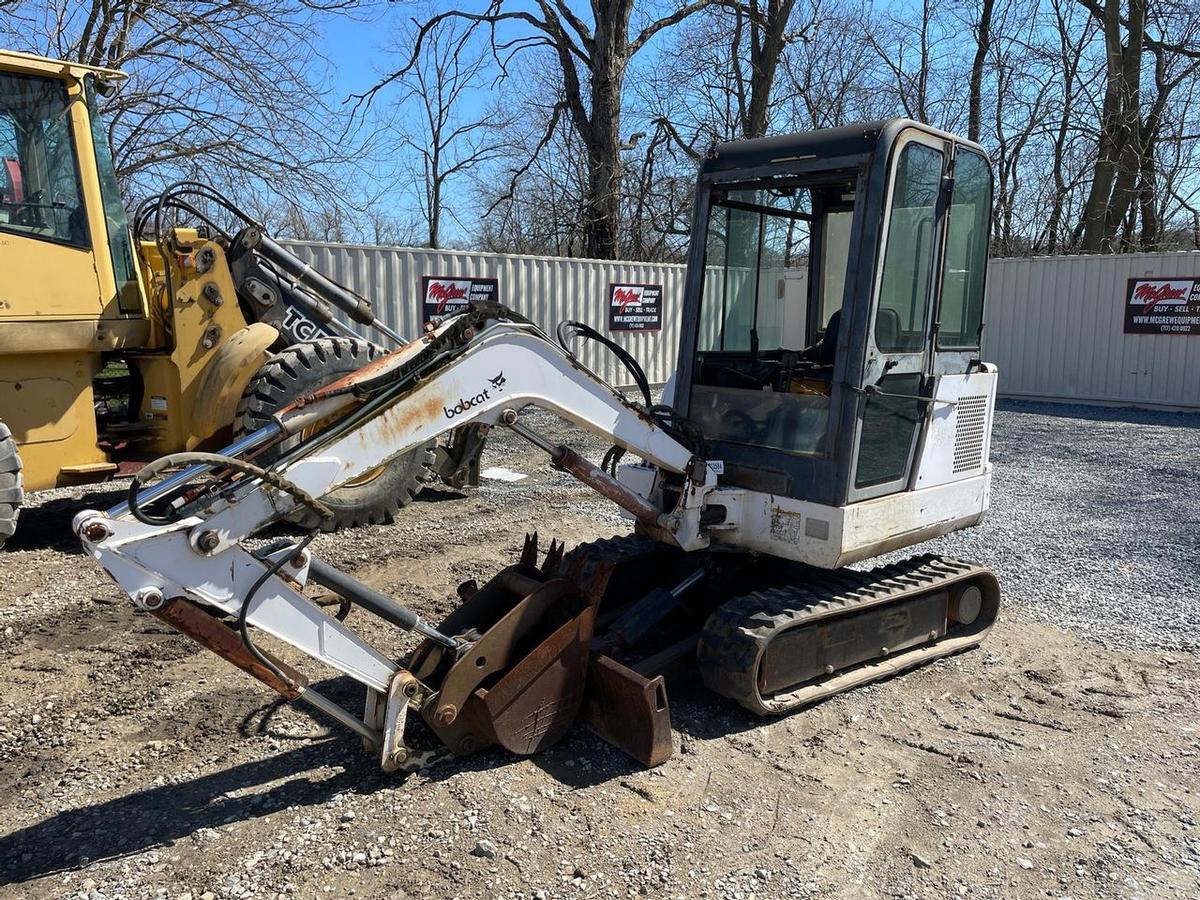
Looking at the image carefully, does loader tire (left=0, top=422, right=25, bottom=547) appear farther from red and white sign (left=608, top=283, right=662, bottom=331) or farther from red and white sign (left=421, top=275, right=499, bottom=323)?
red and white sign (left=608, top=283, right=662, bottom=331)

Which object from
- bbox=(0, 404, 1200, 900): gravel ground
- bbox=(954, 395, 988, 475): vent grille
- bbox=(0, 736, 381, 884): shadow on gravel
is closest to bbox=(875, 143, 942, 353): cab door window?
bbox=(954, 395, 988, 475): vent grille

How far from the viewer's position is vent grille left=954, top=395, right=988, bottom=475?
484 cm

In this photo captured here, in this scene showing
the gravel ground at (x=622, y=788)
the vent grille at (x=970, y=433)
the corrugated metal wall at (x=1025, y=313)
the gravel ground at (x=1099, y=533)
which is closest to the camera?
the gravel ground at (x=622, y=788)

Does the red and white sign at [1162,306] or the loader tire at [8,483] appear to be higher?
the red and white sign at [1162,306]

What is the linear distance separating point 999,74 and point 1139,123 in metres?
5.16

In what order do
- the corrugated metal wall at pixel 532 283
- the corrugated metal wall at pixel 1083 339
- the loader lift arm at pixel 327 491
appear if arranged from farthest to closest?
the corrugated metal wall at pixel 1083 339, the corrugated metal wall at pixel 532 283, the loader lift arm at pixel 327 491

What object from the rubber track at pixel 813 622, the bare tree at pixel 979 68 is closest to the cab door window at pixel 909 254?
the rubber track at pixel 813 622

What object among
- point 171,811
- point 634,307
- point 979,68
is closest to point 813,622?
point 171,811

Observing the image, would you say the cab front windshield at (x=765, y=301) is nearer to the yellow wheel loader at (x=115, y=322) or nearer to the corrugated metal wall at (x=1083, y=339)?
the yellow wheel loader at (x=115, y=322)

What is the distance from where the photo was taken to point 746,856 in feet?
10.9

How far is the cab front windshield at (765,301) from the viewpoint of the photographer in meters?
4.66

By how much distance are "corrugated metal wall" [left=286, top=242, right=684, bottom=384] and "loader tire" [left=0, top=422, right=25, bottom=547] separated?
6.12 metres

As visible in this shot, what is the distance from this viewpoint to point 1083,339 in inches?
620

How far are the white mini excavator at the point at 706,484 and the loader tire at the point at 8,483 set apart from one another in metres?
2.51
